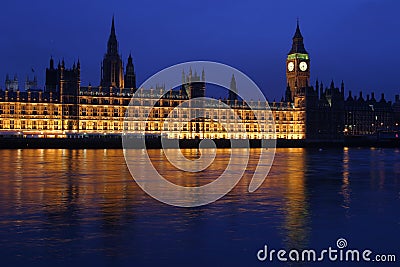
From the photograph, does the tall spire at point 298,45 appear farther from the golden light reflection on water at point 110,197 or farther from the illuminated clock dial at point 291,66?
the golden light reflection on water at point 110,197

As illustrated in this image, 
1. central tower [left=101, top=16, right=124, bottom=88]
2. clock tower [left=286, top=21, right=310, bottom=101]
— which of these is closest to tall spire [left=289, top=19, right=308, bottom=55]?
clock tower [left=286, top=21, right=310, bottom=101]

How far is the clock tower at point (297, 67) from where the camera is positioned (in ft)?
483

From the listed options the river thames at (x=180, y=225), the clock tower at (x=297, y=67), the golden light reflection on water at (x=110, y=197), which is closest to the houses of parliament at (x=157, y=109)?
the clock tower at (x=297, y=67)

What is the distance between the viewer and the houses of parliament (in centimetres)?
10556

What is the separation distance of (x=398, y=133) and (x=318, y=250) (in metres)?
140

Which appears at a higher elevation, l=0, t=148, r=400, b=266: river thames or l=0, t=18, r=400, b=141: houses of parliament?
l=0, t=18, r=400, b=141: houses of parliament

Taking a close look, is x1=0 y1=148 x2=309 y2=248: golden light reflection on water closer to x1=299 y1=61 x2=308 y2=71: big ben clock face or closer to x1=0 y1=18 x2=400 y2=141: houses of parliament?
x1=0 y1=18 x2=400 y2=141: houses of parliament

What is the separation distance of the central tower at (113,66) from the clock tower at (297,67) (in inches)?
1765

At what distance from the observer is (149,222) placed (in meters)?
14.7

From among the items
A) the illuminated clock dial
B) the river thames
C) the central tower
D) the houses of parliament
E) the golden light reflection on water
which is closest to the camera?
the river thames

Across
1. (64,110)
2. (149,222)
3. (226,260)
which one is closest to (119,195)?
(149,222)

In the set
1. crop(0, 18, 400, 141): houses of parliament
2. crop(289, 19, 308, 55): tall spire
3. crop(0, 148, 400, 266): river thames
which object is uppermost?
crop(289, 19, 308, 55): tall spire

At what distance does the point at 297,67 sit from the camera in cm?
14825

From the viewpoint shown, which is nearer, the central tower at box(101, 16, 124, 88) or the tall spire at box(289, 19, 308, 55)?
the central tower at box(101, 16, 124, 88)
